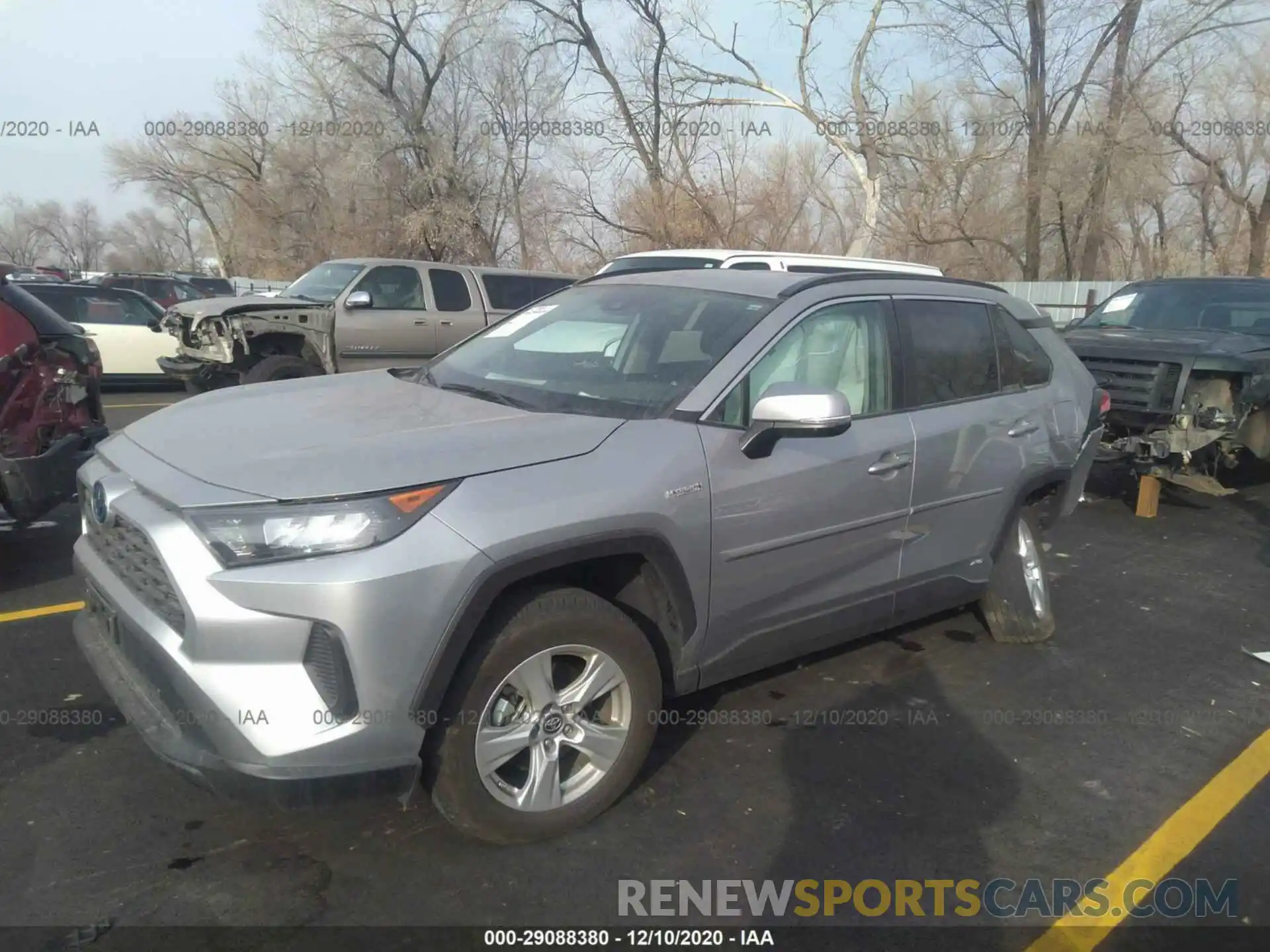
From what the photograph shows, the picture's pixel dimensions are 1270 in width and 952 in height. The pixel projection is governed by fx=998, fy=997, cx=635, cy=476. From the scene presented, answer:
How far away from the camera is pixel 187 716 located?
271 centimetres

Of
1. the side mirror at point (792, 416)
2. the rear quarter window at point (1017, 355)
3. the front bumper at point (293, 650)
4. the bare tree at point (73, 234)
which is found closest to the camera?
the front bumper at point (293, 650)

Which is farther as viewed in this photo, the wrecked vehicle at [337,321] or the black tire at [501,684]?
the wrecked vehicle at [337,321]

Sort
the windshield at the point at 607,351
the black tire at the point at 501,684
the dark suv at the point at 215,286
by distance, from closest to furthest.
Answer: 1. the black tire at the point at 501,684
2. the windshield at the point at 607,351
3. the dark suv at the point at 215,286

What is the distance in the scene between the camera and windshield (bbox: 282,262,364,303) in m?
11.3

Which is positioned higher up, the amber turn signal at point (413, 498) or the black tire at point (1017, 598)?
the amber turn signal at point (413, 498)

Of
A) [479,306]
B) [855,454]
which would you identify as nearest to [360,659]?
[855,454]

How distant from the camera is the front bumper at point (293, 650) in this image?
2.60 m

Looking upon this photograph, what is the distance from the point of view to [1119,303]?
9.83 meters

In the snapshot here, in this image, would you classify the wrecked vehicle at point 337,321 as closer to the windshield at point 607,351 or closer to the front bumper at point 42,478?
the front bumper at point 42,478

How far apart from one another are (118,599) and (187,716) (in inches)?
20.7
